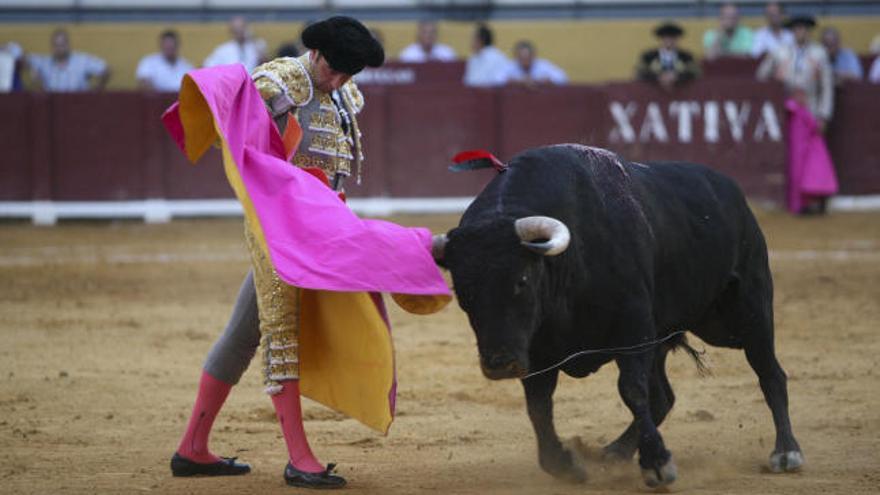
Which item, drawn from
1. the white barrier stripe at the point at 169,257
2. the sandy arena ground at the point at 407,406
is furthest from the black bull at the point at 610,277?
the white barrier stripe at the point at 169,257

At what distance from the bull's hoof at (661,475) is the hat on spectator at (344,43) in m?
1.36

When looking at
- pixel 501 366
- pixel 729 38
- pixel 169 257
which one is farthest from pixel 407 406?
pixel 729 38

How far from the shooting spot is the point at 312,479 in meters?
4.18

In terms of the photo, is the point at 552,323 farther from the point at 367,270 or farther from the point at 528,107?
the point at 528,107

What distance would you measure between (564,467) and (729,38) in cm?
989

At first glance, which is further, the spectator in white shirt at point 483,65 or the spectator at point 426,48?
the spectator at point 426,48

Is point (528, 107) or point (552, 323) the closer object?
point (552, 323)

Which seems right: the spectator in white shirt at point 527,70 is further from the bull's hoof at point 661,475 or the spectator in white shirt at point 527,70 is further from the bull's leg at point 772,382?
the bull's hoof at point 661,475

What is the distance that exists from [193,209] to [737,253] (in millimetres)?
7882

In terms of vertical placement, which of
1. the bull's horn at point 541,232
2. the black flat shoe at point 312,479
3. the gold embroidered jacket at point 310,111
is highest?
the gold embroidered jacket at point 310,111

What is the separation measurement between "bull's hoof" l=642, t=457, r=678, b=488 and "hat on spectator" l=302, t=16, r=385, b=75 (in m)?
1.36

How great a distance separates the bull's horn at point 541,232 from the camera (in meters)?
3.87

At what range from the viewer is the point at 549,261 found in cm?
404

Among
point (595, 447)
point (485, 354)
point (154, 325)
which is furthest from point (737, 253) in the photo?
point (154, 325)
